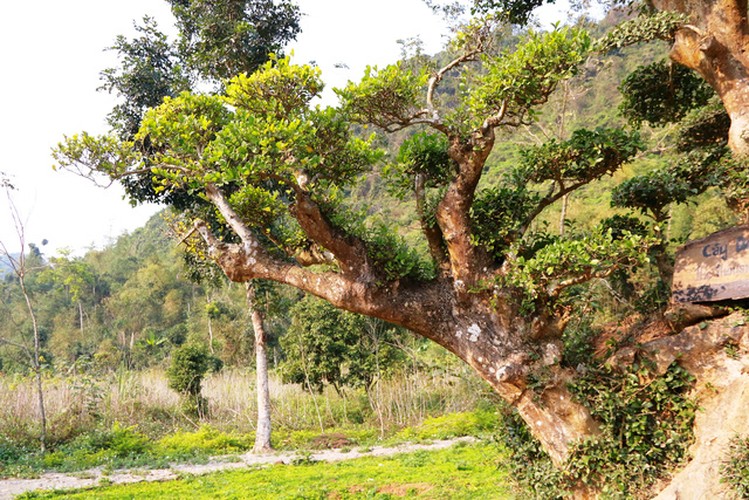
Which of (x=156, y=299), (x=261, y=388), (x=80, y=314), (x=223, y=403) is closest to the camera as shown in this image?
(x=261, y=388)

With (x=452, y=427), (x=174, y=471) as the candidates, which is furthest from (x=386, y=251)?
(x=452, y=427)

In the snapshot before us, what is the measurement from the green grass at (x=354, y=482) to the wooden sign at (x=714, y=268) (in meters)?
2.08

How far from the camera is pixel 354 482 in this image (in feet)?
19.8

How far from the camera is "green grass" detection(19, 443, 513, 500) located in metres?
5.34

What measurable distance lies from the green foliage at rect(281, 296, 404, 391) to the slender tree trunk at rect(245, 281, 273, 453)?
7.15ft

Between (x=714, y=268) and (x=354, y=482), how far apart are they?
4.20m

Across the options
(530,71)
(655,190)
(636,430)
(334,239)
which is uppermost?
(530,71)

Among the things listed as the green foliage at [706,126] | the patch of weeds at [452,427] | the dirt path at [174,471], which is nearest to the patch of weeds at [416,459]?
the dirt path at [174,471]

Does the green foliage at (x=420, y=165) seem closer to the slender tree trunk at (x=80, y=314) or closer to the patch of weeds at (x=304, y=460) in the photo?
the patch of weeds at (x=304, y=460)

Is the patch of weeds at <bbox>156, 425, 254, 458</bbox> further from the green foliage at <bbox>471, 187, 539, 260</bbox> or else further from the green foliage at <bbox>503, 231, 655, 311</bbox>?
the green foliage at <bbox>503, 231, 655, 311</bbox>

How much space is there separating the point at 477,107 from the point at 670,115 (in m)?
2.53

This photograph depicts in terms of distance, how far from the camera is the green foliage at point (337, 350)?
11414mm

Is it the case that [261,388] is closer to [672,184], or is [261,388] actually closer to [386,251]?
[386,251]

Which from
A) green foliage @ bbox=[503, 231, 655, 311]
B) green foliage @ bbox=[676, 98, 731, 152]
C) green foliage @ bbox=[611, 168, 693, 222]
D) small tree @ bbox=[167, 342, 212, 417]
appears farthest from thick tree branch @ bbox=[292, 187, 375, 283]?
small tree @ bbox=[167, 342, 212, 417]
